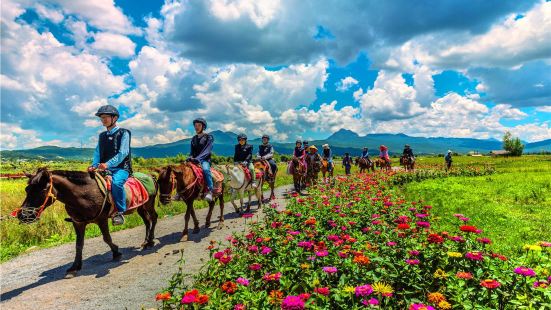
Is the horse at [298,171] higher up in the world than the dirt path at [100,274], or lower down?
higher up

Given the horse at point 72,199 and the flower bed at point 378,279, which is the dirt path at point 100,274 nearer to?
the horse at point 72,199

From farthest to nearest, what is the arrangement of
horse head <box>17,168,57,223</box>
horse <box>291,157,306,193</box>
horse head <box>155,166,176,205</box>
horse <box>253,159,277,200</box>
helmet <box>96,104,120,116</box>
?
horse <box>291,157,306,193</box>, horse <box>253,159,277,200</box>, horse head <box>155,166,176,205</box>, helmet <box>96,104,120,116</box>, horse head <box>17,168,57,223</box>

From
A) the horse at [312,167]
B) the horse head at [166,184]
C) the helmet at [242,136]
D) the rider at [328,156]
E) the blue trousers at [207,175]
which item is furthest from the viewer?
the rider at [328,156]

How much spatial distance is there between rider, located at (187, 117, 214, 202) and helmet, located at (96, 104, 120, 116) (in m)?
3.00

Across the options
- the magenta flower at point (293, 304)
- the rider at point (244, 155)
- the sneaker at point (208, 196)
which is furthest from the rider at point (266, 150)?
the magenta flower at point (293, 304)

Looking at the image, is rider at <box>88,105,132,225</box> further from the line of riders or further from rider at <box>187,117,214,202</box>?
rider at <box>187,117,214,202</box>

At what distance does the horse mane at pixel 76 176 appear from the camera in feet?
23.5

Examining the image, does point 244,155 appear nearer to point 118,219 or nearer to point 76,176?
point 118,219

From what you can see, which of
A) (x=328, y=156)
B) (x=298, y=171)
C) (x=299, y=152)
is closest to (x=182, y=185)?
(x=298, y=171)

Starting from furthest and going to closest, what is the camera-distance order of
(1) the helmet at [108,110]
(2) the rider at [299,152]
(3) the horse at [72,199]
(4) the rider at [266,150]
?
(2) the rider at [299,152] < (4) the rider at [266,150] < (1) the helmet at [108,110] < (3) the horse at [72,199]

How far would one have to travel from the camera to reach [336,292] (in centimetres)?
354

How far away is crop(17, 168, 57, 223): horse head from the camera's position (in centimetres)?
642

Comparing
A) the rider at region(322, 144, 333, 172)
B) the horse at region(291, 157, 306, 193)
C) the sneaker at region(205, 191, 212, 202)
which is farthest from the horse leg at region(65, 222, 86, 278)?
the rider at region(322, 144, 333, 172)

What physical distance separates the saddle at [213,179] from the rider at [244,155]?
2.19m
